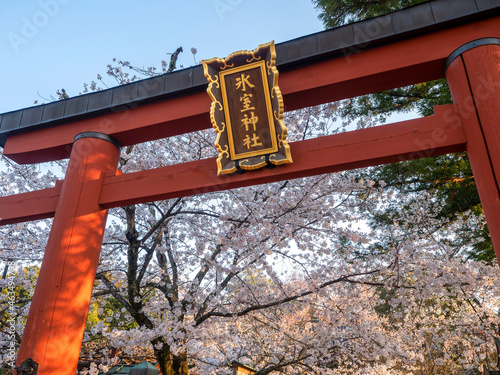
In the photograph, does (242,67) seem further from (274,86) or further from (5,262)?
(5,262)

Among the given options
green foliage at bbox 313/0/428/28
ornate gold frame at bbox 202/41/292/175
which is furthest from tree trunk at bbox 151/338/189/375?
green foliage at bbox 313/0/428/28

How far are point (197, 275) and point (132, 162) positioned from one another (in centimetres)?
276

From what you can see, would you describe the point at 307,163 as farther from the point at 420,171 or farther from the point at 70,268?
the point at 420,171

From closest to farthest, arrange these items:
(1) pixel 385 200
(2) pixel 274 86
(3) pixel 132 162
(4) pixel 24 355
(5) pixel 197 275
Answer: (4) pixel 24 355, (2) pixel 274 86, (5) pixel 197 275, (3) pixel 132 162, (1) pixel 385 200

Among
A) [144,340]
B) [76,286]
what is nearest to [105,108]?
[76,286]

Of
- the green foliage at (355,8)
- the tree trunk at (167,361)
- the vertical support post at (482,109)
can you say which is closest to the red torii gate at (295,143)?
the vertical support post at (482,109)

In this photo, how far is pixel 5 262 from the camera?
743cm

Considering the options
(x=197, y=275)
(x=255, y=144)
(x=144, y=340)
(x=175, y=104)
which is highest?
(x=175, y=104)

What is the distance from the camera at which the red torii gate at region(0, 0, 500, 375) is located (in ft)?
8.91

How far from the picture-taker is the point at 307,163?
9.82 feet

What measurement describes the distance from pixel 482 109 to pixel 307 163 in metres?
1.38

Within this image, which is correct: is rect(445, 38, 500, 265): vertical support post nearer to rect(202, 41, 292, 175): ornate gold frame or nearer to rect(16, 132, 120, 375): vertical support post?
rect(202, 41, 292, 175): ornate gold frame

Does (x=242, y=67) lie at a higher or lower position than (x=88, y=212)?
higher

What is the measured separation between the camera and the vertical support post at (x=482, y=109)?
2395 millimetres
